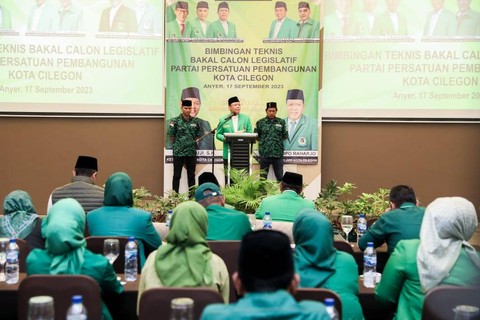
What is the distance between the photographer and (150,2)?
901cm

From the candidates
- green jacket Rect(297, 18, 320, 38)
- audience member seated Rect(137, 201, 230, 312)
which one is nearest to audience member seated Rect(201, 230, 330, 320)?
audience member seated Rect(137, 201, 230, 312)

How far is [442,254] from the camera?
2.92 metres

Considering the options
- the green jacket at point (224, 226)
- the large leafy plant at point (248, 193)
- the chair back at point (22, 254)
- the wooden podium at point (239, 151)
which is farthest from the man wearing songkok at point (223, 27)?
the chair back at point (22, 254)

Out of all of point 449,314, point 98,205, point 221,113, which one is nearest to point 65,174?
point 221,113

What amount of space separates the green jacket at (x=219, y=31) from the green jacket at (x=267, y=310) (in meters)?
7.33

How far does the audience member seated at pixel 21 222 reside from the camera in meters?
4.19

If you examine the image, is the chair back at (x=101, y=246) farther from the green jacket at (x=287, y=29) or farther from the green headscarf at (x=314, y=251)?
the green jacket at (x=287, y=29)

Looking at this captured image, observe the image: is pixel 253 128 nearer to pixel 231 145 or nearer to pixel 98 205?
pixel 231 145

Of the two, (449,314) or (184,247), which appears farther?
(184,247)

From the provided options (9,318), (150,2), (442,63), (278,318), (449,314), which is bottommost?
(9,318)

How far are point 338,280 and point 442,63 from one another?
6827 mm

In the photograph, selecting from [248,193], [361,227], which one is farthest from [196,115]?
[361,227]

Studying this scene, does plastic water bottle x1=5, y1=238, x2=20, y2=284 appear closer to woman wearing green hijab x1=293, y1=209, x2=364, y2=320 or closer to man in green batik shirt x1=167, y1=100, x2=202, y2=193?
woman wearing green hijab x1=293, y1=209, x2=364, y2=320

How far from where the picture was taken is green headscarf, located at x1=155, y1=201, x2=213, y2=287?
2.91 metres
